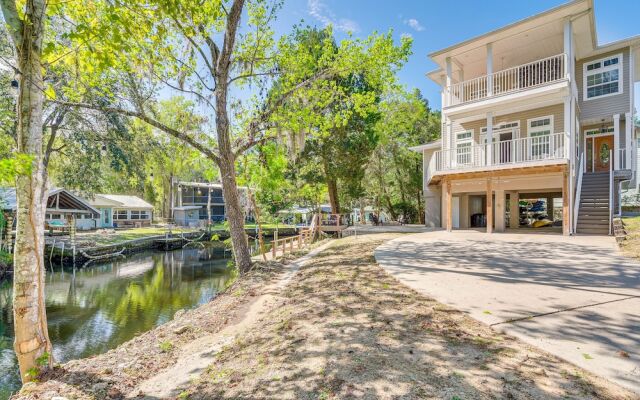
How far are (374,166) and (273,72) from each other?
1762cm

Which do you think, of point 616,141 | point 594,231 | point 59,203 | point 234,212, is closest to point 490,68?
point 616,141

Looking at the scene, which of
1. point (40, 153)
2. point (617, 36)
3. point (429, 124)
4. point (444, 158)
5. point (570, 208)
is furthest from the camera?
point (429, 124)

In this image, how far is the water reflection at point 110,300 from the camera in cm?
784

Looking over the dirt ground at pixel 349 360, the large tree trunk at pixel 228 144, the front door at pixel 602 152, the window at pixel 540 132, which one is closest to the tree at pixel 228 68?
the large tree trunk at pixel 228 144

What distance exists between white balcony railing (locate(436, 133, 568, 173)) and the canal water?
1102cm

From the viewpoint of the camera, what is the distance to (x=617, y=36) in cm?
1341

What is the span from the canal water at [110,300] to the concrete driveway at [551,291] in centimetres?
734

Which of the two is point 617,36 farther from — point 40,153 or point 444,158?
point 40,153

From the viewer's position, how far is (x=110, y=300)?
11.8m

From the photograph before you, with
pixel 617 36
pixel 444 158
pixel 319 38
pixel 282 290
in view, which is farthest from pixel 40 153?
pixel 617 36

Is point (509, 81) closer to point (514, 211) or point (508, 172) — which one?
point (508, 172)

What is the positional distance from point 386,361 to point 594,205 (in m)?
13.6

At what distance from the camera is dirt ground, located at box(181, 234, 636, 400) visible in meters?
2.50

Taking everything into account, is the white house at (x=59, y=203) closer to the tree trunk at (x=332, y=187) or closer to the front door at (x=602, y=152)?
the tree trunk at (x=332, y=187)
